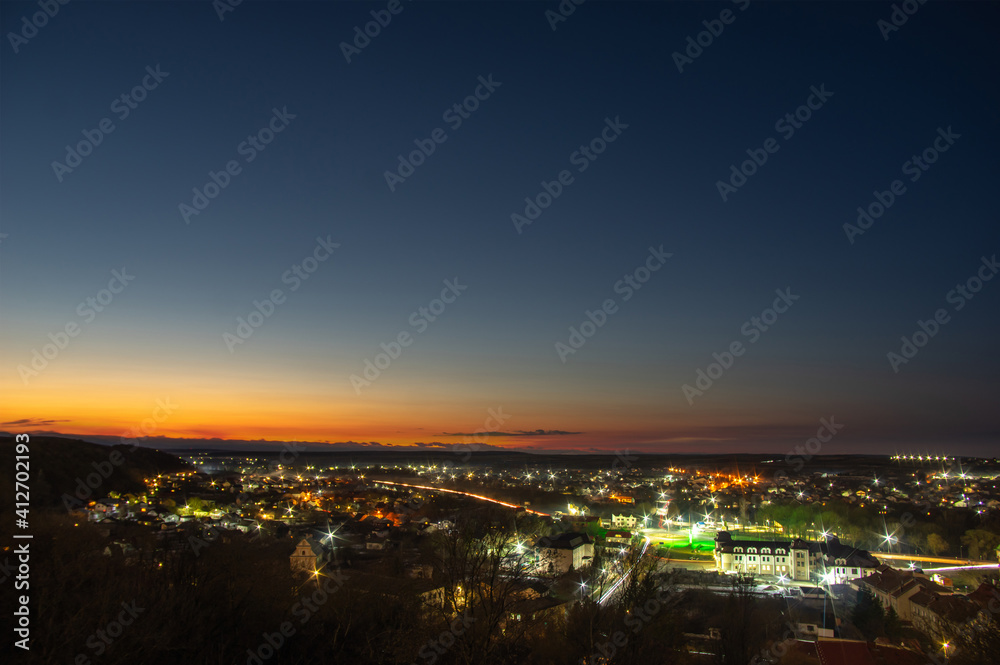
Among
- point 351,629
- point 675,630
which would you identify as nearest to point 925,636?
point 675,630

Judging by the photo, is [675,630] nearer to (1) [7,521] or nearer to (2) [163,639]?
(2) [163,639]

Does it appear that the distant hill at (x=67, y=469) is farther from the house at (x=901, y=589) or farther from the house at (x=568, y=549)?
the house at (x=901, y=589)

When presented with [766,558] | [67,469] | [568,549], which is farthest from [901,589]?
[67,469]

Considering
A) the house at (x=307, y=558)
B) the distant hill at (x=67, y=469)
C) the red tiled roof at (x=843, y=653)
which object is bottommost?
the red tiled roof at (x=843, y=653)

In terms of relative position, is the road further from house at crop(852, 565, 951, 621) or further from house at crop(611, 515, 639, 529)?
house at crop(611, 515, 639, 529)

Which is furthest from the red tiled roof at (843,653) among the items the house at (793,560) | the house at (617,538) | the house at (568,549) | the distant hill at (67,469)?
the distant hill at (67,469)

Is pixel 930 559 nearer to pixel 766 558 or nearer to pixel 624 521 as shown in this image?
pixel 766 558

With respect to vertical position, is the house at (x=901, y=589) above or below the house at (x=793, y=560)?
above

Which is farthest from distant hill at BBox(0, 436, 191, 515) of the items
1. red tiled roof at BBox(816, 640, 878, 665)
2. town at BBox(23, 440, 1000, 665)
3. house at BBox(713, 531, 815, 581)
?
house at BBox(713, 531, 815, 581)
